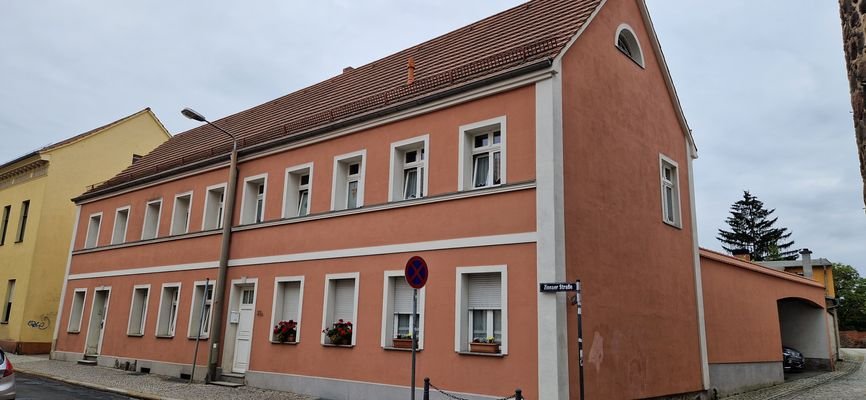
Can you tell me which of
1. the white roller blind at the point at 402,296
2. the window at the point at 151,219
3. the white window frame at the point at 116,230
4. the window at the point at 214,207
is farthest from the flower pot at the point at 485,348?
the white window frame at the point at 116,230

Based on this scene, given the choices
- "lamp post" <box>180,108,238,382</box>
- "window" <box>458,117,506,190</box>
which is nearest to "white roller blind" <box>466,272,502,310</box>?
"window" <box>458,117,506,190</box>

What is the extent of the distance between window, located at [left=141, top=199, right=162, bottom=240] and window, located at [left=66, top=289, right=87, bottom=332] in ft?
14.1

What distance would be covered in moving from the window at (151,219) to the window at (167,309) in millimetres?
2710

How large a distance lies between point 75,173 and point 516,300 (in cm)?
2486

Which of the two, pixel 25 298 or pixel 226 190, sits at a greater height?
pixel 226 190

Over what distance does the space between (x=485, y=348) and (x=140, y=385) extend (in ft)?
32.9

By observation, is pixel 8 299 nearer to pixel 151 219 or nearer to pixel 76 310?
pixel 76 310

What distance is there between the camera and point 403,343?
42.9 feet

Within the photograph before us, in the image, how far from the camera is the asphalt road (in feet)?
45.6

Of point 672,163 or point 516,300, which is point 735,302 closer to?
point 672,163

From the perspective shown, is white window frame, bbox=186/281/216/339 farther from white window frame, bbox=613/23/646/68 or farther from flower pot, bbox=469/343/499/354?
white window frame, bbox=613/23/646/68

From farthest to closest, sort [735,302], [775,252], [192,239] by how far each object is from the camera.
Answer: [775,252]
[192,239]
[735,302]

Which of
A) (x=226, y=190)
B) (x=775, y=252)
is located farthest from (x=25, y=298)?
(x=775, y=252)

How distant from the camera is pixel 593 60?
1365 centimetres
